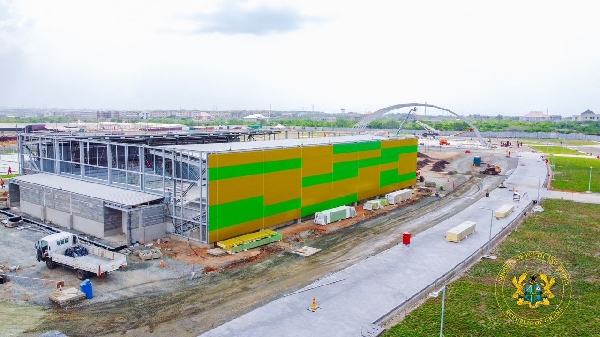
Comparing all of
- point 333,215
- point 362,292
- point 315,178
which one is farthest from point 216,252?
point 315,178

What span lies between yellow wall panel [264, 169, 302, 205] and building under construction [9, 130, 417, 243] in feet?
0.29

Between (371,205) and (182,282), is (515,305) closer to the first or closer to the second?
(182,282)

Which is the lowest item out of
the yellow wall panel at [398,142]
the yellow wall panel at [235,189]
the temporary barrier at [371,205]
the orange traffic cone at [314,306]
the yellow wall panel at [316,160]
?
the orange traffic cone at [314,306]

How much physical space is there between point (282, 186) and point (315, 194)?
5.23 m

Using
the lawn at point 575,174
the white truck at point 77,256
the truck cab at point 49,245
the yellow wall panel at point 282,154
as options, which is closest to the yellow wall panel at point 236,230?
the yellow wall panel at point 282,154

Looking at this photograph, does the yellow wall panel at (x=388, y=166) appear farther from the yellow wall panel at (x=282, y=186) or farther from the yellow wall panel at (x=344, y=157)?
the yellow wall panel at (x=282, y=186)

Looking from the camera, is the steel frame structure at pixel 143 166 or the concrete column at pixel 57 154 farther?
the concrete column at pixel 57 154

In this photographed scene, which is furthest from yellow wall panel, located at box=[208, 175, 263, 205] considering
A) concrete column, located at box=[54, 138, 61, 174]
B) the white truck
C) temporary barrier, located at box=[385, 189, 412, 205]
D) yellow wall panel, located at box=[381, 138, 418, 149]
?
yellow wall panel, located at box=[381, 138, 418, 149]

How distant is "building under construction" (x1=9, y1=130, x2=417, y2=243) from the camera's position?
1399 inches

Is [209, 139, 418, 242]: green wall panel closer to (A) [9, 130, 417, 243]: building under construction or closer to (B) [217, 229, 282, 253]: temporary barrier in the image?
(A) [9, 130, 417, 243]: building under construction

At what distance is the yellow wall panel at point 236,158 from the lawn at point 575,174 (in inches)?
1960

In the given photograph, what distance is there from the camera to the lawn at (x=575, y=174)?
67312 mm

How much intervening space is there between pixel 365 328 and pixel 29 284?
65.9 ft

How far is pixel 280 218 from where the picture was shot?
41438mm
